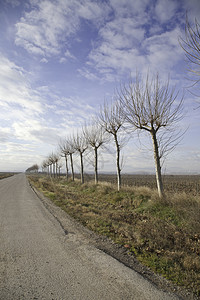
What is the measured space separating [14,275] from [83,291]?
55.2 inches

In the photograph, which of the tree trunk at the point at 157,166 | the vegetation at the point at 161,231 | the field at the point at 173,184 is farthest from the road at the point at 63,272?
the field at the point at 173,184

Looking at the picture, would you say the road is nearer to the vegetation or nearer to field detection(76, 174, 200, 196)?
the vegetation

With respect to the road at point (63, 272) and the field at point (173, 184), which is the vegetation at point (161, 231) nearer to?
the road at point (63, 272)

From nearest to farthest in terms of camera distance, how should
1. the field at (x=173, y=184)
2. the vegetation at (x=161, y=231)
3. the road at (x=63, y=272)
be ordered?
the road at (x=63, y=272) → the vegetation at (x=161, y=231) → the field at (x=173, y=184)

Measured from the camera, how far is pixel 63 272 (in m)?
3.66

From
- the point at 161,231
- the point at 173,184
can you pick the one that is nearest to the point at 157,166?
the point at 161,231

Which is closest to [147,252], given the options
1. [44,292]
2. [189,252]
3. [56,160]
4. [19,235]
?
[189,252]

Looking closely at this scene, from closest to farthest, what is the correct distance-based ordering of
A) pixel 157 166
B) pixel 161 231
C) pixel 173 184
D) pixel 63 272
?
pixel 63 272
pixel 161 231
pixel 157 166
pixel 173 184

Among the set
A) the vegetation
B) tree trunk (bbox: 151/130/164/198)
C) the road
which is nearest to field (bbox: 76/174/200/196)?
tree trunk (bbox: 151/130/164/198)

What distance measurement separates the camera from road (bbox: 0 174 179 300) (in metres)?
3.02

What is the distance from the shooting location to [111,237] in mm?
5707

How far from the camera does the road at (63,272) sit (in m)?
3.02

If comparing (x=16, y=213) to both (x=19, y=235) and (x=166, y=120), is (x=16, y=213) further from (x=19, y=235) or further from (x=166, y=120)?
(x=166, y=120)

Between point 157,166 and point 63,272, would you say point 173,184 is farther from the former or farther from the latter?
point 63,272
